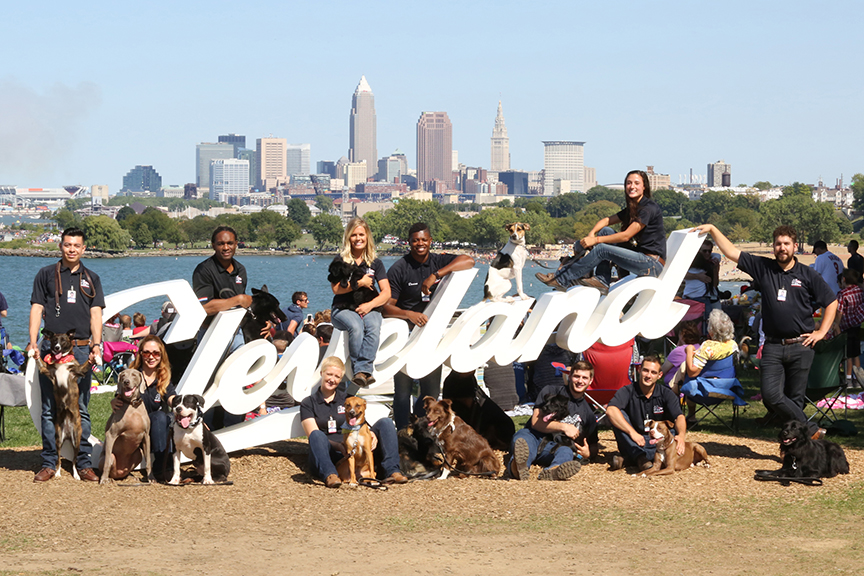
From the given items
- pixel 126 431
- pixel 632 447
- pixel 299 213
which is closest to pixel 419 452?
pixel 632 447

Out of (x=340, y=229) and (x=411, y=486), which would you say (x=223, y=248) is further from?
(x=340, y=229)

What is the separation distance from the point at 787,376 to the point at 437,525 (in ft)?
10.7

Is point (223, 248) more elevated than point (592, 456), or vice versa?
point (223, 248)

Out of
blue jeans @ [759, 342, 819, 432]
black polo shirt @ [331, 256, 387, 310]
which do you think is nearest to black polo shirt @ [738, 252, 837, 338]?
blue jeans @ [759, 342, 819, 432]

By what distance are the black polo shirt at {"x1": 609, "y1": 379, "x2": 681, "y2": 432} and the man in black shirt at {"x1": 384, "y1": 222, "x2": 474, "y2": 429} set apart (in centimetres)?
164

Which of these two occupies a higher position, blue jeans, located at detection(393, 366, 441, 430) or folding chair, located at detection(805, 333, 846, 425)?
folding chair, located at detection(805, 333, 846, 425)

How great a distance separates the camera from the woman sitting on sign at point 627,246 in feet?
30.8

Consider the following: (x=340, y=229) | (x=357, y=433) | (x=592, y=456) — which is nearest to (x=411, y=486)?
(x=357, y=433)

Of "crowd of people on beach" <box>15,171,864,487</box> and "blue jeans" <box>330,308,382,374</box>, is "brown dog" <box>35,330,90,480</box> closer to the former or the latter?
"crowd of people on beach" <box>15,171,864,487</box>

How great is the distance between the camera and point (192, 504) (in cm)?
731

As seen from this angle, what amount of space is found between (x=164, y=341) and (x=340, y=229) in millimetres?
148915

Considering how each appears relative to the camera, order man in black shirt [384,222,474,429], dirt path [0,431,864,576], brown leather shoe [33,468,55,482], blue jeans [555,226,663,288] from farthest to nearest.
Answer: blue jeans [555,226,663,288] < man in black shirt [384,222,474,429] < brown leather shoe [33,468,55,482] < dirt path [0,431,864,576]

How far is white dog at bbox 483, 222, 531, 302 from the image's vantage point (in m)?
9.62

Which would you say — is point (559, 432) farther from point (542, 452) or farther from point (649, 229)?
point (649, 229)
